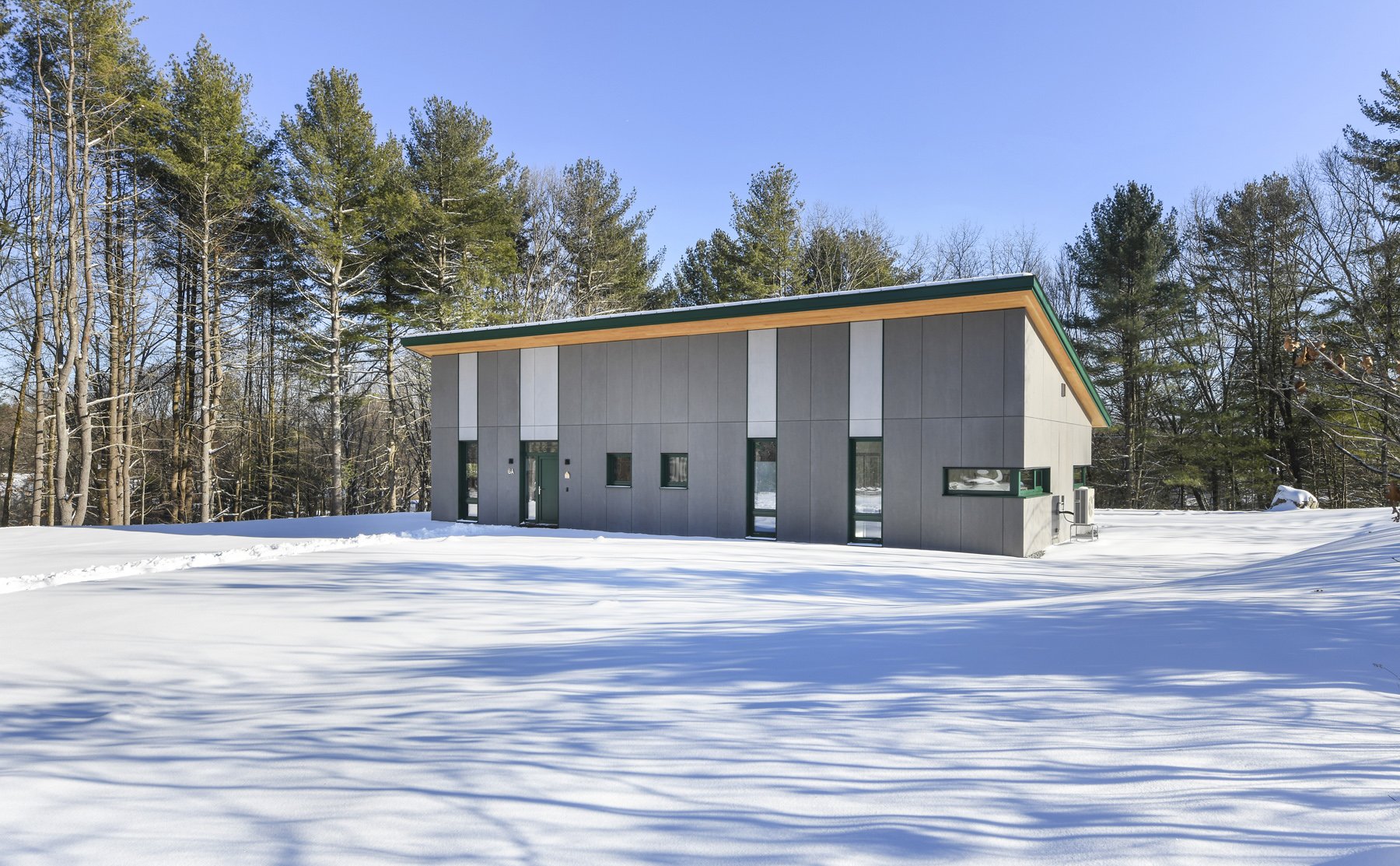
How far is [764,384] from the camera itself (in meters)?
14.8

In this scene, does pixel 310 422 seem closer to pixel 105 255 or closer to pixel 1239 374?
pixel 105 255

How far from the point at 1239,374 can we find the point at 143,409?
38.6 meters

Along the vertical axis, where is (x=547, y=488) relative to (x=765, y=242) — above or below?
below

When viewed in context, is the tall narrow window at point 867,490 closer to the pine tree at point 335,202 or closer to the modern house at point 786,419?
the modern house at point 786,419

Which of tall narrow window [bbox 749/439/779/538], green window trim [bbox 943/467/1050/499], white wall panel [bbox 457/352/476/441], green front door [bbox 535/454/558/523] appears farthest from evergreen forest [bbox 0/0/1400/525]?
tall narrow window [bbox 749/439/779/538]

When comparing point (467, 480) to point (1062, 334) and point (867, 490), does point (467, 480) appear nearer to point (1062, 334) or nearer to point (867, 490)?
point (867, 490)

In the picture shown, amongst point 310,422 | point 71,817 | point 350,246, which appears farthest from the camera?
point 310,422

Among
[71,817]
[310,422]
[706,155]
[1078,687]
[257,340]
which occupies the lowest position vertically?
[71,817]

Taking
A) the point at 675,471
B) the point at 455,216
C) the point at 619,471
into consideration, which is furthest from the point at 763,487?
the point at 455,216

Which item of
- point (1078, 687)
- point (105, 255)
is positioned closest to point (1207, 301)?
point (1078, 687)

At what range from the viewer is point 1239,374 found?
26.3 metres

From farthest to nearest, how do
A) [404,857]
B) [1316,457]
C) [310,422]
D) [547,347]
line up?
[310,422] → [1316,457] → [547,347] → [404,857]

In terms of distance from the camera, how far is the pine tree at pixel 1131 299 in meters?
25.7

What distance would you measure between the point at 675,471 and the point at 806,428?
3100mm
